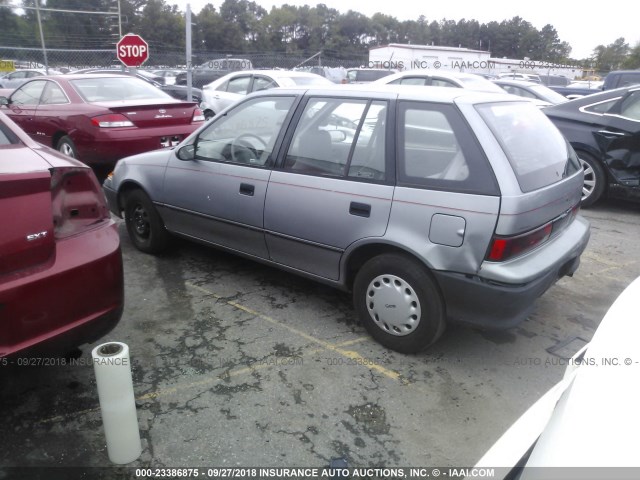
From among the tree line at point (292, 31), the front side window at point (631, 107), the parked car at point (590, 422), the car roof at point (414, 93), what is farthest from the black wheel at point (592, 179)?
the tree line at point (292, 31)

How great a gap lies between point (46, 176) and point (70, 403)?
124cm

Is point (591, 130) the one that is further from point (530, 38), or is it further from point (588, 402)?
point (530, 38)

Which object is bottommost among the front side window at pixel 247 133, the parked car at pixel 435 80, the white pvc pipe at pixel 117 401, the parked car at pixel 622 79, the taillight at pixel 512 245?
the white pvc pipe at pixel 117 401

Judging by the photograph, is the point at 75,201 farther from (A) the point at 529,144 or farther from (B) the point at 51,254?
(A) the point at 529,144

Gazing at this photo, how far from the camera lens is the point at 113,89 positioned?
761 cm

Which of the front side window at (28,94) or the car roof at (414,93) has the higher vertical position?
the car roof at (414,93)

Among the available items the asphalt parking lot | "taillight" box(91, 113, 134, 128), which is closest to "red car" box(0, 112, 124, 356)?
the asphalt parking lot

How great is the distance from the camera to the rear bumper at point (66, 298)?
7.36 feet

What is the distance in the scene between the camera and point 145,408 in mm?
2791

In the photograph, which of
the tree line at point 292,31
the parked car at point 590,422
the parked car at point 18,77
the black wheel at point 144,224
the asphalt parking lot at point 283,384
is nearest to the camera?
the parked car at point 590,422

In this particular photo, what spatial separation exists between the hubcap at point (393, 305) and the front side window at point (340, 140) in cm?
67

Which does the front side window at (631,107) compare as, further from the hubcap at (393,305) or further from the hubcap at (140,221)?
the hubcap at (140,221)

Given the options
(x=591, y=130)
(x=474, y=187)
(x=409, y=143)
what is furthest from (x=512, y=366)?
(x=591, y=130)

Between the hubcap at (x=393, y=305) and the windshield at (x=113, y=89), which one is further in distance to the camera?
the windshield at (x=113, y=89)
